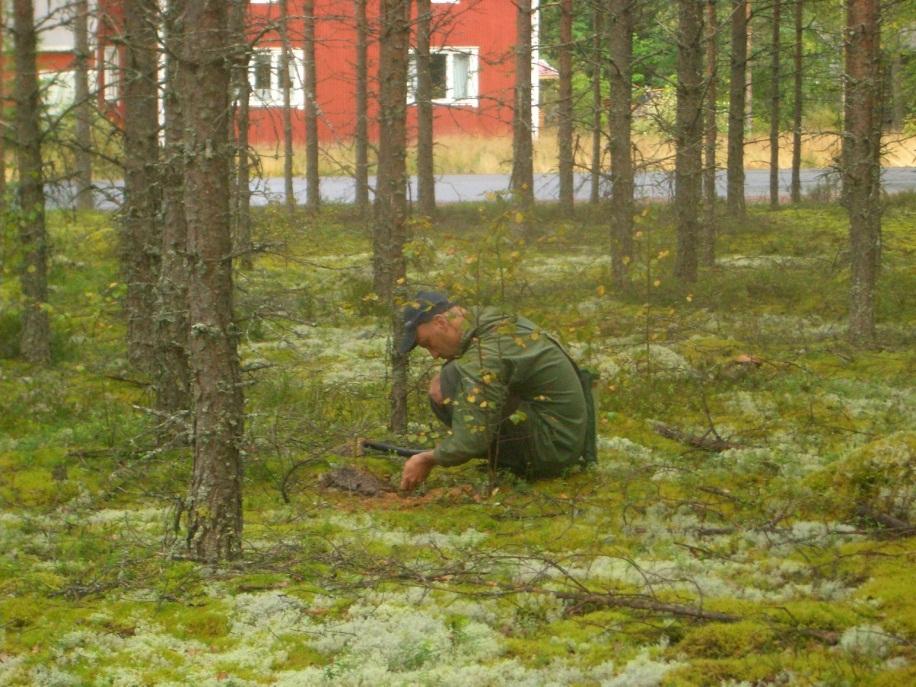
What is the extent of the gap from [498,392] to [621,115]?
8389mm

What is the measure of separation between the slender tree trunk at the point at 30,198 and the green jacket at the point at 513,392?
5508mm

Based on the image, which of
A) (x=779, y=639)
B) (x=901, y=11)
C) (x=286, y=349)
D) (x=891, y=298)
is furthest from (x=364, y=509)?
(x=901, y=11)

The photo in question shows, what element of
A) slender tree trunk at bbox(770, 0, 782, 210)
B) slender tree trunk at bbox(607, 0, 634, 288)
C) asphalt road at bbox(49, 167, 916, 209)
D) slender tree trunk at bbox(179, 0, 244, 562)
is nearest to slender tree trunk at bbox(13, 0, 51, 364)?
slender tree trunk at bbox(179, 0, 244, 562)

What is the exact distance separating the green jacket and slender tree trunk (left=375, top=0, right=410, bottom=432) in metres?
1.32

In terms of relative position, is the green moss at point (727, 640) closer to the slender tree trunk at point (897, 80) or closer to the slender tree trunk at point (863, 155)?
the slender tree trunk at point (863, 155)

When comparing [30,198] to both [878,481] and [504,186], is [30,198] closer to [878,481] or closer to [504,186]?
[878,481]

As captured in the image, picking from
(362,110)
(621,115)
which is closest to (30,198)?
(621,115)

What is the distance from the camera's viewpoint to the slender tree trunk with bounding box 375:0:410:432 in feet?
33.3

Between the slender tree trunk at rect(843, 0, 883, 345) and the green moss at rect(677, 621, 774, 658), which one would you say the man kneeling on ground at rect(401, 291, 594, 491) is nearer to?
the green moss at rect(677, 621, 774, 658)

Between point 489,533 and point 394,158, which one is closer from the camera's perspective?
point 489,533

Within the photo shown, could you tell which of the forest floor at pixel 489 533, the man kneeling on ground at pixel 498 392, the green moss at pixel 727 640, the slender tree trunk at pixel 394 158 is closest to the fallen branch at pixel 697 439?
the forest floor at pixel 489 533

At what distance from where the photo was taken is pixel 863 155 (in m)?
13.5

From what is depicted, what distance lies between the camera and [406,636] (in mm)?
6102

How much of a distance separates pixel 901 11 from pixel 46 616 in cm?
2252
